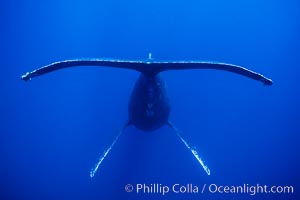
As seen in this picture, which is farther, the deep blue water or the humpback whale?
the deep blue water

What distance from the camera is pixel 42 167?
13.6 meters

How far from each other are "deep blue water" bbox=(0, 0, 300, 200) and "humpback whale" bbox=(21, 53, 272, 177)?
5.77 meters

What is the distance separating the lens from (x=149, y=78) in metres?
5.39

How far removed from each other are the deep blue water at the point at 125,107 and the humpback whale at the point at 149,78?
577 cm

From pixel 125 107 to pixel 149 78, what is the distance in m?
7.49

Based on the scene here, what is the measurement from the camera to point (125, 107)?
12.8m

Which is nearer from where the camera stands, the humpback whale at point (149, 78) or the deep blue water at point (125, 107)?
the humpback whale at point (149, 78)

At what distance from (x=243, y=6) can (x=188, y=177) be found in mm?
6368

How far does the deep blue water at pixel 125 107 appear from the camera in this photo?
42.5 feet

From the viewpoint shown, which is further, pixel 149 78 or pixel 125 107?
pixel 125 107

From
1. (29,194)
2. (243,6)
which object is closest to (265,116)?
(243,6)

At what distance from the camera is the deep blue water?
12969 millimetres

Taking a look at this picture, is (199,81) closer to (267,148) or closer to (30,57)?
(267,148)

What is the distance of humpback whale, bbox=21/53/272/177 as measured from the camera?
4156mm
